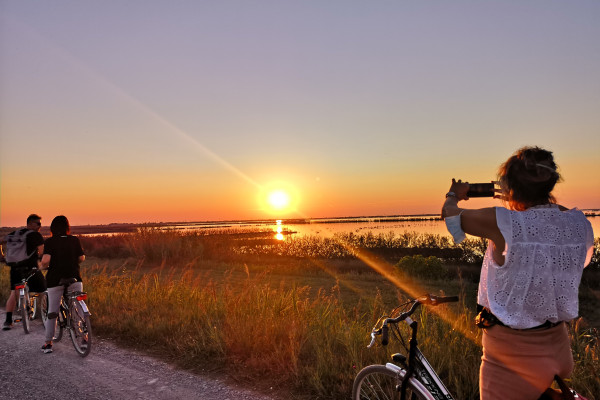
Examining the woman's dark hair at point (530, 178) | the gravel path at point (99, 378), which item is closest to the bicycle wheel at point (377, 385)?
the woman's dark hair at point (530, 178)

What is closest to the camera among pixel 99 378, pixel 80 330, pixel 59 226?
pixel 99 378

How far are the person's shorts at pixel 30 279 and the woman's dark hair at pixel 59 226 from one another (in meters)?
2.47

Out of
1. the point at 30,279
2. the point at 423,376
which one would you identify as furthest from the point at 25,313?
the point at 423,376

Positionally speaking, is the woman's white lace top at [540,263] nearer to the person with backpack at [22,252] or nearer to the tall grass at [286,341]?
the tall grass at [286,341]

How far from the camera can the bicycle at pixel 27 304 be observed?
28.0 ft

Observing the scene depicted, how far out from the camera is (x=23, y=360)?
675cm

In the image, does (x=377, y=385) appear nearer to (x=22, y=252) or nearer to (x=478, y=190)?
(x=478, y=190)

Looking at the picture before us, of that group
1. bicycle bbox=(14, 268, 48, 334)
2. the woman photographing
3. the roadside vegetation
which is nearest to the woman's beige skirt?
the woman photographing

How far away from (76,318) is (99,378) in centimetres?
173

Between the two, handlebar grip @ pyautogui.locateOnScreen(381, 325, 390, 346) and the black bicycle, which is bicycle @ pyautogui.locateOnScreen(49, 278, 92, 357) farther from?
handlebar grip @ pyautogui.locateOnScreen(381, 325, 390, 346)

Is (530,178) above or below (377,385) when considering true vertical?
above

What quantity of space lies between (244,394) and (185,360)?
1.68 meters

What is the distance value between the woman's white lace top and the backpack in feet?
31.0

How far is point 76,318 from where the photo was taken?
719 centimetres
